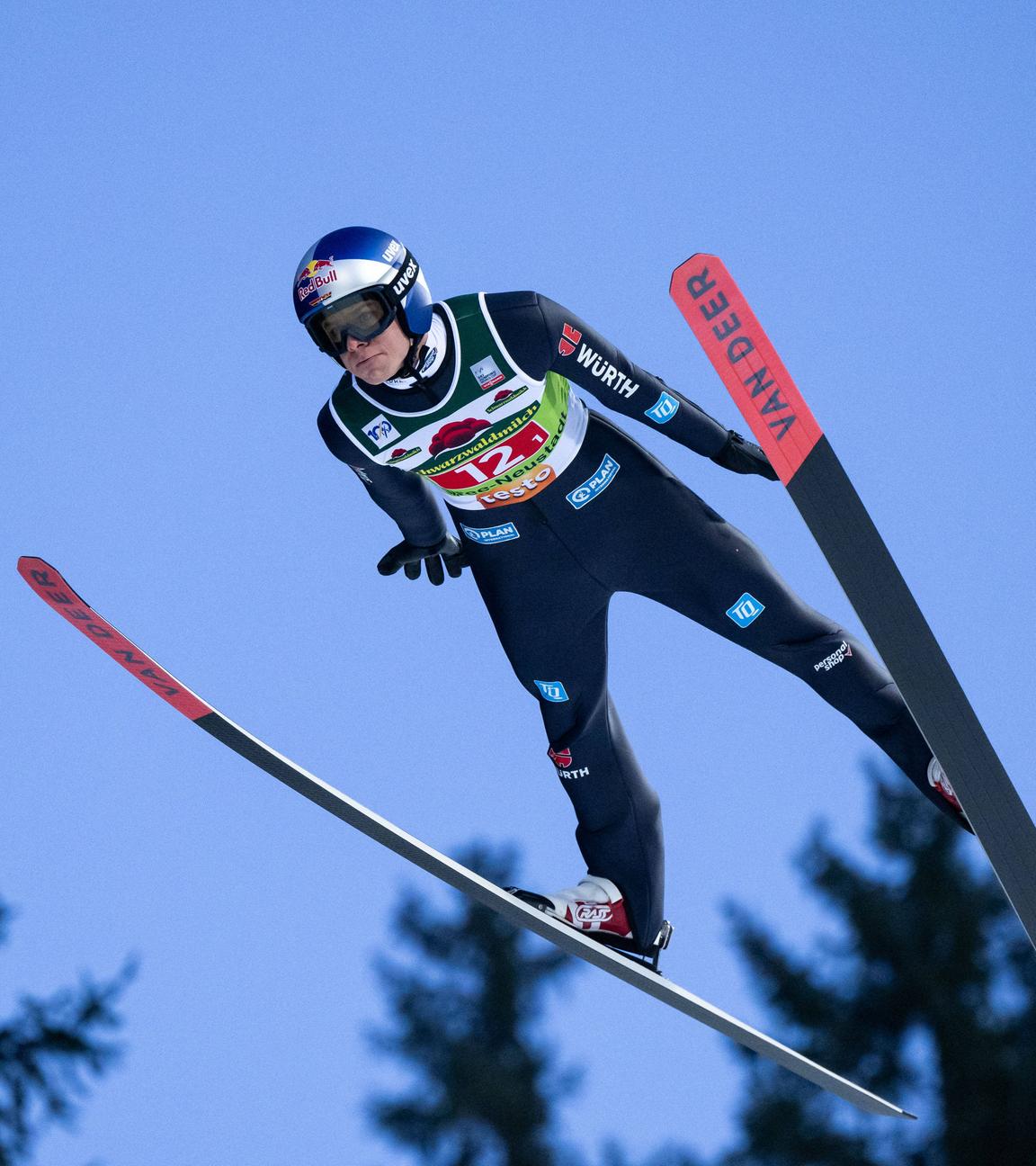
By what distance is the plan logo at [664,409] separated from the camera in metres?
4.50

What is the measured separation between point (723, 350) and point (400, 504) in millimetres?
1139

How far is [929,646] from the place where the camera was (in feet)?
13.4

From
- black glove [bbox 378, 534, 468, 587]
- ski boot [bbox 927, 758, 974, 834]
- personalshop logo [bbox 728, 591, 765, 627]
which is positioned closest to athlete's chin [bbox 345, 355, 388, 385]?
black glove [bbox 378, 534, 468, 587]

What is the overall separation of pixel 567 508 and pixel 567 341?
446mm

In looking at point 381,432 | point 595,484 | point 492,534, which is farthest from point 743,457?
point 381,432

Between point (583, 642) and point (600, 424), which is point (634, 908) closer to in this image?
point (583, 642)

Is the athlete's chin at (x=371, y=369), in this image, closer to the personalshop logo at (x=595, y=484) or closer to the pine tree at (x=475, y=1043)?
the personalshop logo at (x=595, y=484)

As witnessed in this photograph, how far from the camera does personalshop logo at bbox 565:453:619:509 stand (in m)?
4.57

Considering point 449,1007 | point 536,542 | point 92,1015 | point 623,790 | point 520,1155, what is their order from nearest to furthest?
point 536,542 → point 623,790 → point 92,1015 → point 520,1155 → point 449,1007

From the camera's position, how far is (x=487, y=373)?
4.39 metres

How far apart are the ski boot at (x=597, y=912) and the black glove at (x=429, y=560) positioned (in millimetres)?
913

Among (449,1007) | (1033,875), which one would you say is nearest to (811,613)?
(1033,875)

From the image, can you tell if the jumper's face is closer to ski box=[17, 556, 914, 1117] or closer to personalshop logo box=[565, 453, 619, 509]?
personalshop logo box=[565, 453, 619, 509]

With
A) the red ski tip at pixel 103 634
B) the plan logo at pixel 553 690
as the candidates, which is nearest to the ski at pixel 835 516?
the plan logo at pixel 553 690
